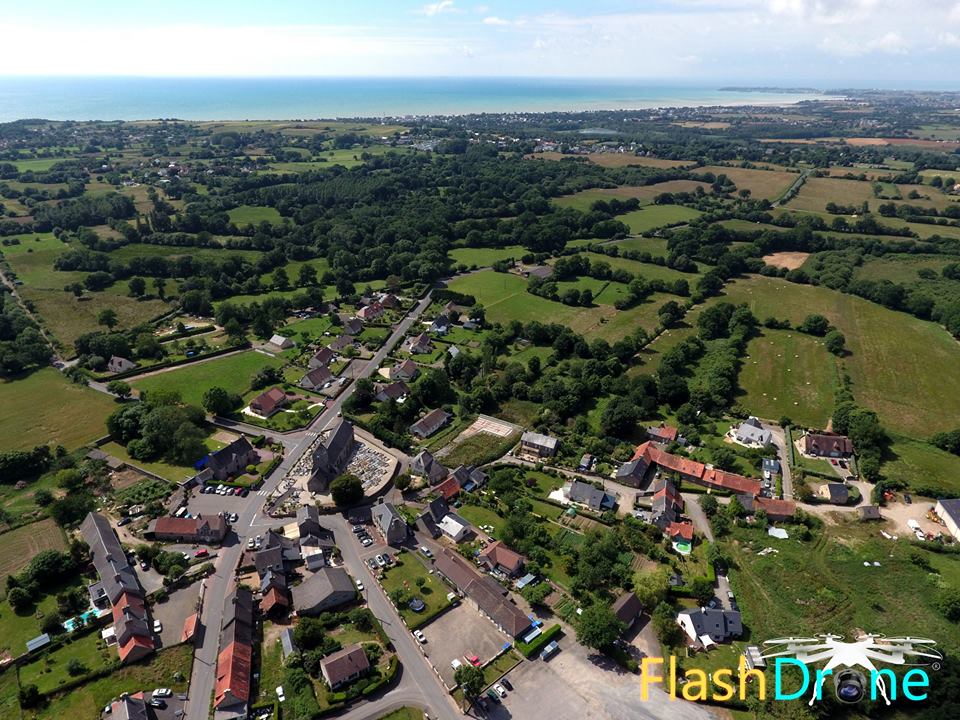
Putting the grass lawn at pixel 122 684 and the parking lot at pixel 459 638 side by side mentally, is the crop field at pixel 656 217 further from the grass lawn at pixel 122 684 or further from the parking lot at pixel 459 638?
the grass lawn at pixel 122 684

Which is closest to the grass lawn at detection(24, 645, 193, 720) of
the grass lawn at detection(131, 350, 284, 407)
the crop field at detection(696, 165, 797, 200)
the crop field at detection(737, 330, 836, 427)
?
the grass lawn at detection(131, 350, 284, 407)

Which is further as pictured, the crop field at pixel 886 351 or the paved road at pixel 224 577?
the crop field at pixel 886 351

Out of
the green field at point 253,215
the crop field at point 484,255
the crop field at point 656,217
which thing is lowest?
the crop field at point 484,255

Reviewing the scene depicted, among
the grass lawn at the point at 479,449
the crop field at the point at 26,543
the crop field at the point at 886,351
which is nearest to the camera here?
the crop field at the point at 26,543

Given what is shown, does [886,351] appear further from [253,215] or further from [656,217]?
[253,215]

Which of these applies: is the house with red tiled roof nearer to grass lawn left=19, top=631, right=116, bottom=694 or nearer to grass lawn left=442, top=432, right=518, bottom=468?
grass lawn left=19, top=631, right=116, bottom=694

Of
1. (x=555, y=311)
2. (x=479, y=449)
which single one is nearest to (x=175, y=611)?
(x=479, y=449)

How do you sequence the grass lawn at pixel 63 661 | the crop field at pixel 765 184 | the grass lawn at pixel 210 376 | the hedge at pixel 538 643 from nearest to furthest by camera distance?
1. the grass lawn at pixel 63 661
2. the hedge at pixel 538 643
3. the grass lawn at pixel 210 376
4. the crop field at pixel 765 184

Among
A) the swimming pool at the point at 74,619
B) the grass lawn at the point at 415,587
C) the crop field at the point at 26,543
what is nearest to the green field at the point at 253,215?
the crop field at the point at 26,543
